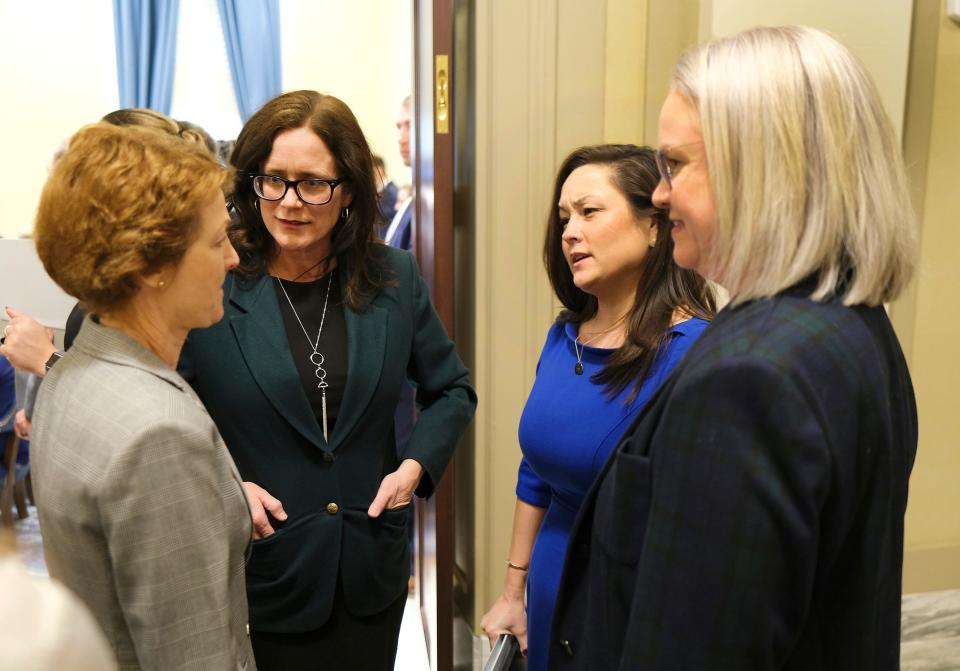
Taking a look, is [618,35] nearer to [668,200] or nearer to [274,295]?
[274,295]

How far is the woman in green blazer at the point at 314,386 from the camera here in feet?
5.16

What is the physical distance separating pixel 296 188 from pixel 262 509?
1.99ft

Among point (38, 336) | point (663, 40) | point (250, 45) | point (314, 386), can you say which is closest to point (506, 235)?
point (663, 40)

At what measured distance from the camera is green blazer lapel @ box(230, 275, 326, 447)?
1.56m

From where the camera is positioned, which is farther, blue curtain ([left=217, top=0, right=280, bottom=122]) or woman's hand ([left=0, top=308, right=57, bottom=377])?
blue curtain ([left=217, top=0, right=280, bottom=122])

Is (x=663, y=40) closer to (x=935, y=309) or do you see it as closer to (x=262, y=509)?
(x=935, y=309)

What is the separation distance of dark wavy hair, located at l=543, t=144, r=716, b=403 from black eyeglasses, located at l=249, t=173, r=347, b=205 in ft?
1.60

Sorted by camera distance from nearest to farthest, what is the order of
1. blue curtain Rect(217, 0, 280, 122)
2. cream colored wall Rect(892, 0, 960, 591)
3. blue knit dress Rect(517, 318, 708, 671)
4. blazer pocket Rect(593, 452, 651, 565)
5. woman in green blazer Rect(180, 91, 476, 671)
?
blazer pocket Rect(593, 452, 651, 565)
blue knit dress Rect(517, 318, 708, 671)
woman in green blazer Rect(180, 91, 476, 671)
cream colored wall Rect(892, 0, 960, 591)
blue curtain Rect(217, 0, 280, 122)

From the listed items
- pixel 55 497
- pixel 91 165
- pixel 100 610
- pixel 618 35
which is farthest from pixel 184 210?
pixel 618 35

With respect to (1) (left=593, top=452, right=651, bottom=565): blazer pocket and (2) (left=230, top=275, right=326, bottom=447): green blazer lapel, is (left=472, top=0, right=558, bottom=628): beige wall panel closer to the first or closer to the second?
(2) (left=230, top=275, right=326, bottom=447): green blazer lapel

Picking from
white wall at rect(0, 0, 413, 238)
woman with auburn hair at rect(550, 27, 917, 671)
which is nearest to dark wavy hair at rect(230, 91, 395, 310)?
woman with auburn hair at rect(550, 27, 917, 671)

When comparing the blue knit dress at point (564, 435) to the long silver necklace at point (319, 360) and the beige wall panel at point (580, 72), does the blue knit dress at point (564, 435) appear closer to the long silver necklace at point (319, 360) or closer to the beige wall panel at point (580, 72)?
the long silver necklace at point (319, 360)

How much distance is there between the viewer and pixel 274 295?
64.2 inches

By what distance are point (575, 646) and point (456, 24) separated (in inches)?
74.0
